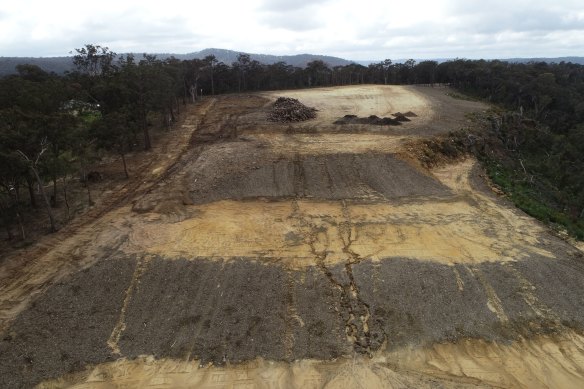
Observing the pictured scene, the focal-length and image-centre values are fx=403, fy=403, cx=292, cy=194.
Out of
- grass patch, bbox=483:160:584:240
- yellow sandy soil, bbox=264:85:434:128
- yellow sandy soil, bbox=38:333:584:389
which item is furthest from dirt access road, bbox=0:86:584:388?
yellow sandy soil, bbox=264:85:434:128

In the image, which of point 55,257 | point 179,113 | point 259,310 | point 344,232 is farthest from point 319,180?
point 179,113

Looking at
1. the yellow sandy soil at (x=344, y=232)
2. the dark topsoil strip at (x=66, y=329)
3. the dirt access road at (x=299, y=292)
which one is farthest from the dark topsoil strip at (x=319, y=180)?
the dark topsoil strip at (x=66, y=329)

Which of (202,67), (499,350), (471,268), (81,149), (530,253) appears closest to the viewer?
(499,350)

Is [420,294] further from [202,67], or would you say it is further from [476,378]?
[202,67]

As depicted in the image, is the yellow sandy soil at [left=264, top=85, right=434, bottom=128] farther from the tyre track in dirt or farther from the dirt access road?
the tyre track in dirt

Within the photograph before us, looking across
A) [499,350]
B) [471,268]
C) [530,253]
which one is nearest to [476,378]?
[499,350]

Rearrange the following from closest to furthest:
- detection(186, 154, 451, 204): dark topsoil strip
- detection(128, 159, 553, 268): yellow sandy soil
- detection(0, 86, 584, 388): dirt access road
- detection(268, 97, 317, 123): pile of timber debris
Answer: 1. detection(0, 86, 584, 388): dirt access road
2. detection(128, 159, 553, 268): yellow sandy soil
3. detection(186, 154, 451, 204): dark topsoil strip
4. detection(268, 97, 317, 123): pile of timber debris

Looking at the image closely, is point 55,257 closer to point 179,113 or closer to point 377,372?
point 377,372
